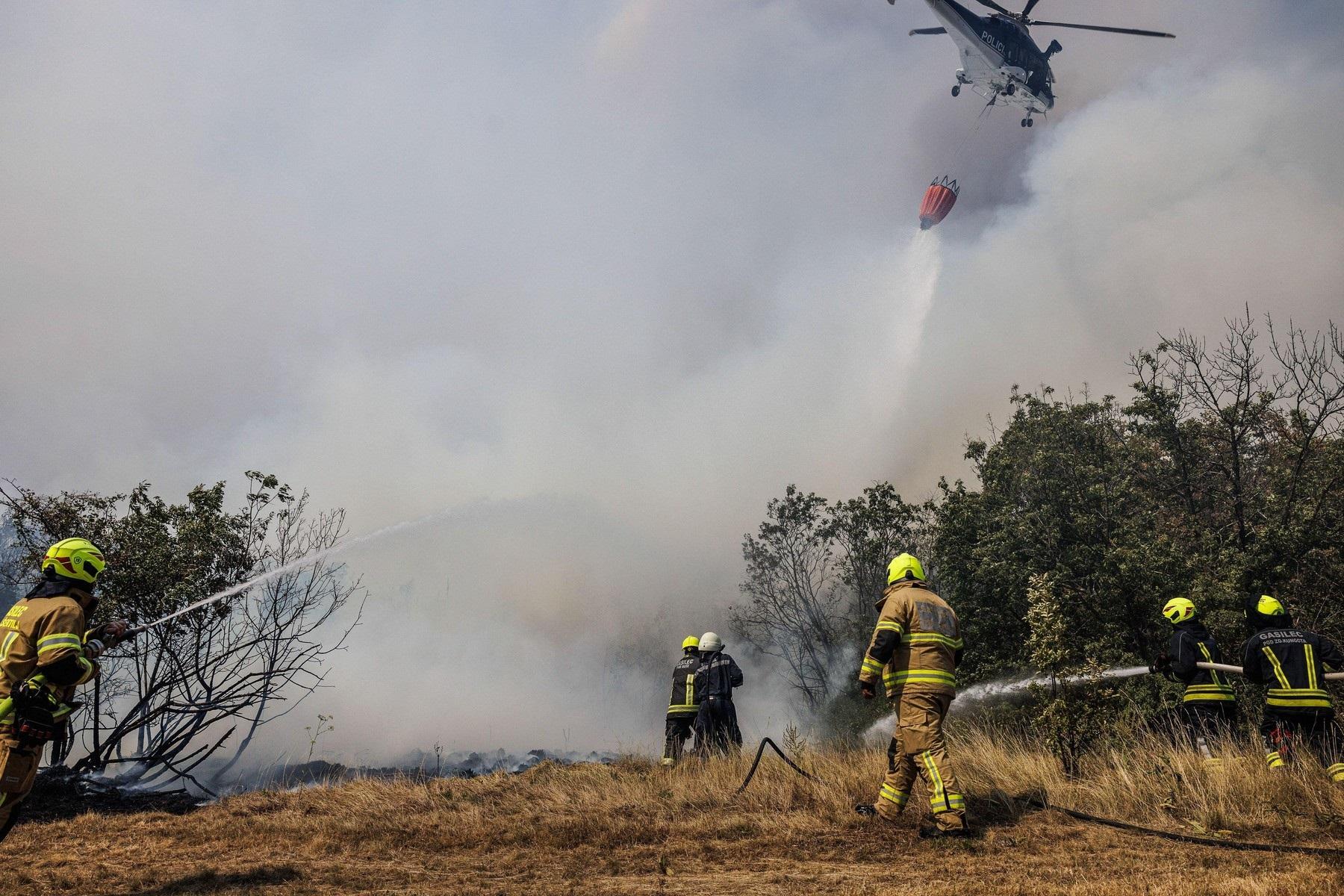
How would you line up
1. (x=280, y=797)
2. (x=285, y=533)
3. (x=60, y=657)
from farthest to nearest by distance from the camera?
(x=285, y=533) < (x=280, y=797) < (x=60, y=657)

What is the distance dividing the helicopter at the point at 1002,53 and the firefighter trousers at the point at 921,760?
35532mm

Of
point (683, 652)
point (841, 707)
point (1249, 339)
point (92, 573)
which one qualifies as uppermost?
point (1249, 339)

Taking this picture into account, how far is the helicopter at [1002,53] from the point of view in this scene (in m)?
35.3

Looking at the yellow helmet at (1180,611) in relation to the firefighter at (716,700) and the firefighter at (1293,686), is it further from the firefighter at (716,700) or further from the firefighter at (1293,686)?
the firefighter at (716,700)

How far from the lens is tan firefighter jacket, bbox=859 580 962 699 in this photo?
20.7 feet

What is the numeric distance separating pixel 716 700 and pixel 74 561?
322 inches

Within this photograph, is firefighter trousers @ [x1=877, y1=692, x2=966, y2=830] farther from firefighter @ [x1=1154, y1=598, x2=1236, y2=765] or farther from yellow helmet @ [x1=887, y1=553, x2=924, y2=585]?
firefighter @ [x1=1154, y1=598, x2=1236, y2=765]

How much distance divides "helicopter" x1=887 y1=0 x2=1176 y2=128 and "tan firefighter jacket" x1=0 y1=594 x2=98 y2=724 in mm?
37436

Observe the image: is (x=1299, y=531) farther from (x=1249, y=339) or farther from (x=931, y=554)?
(x=931, y=554)

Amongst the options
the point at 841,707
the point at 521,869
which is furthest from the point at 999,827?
the point at 841,707

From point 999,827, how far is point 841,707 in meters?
27.0

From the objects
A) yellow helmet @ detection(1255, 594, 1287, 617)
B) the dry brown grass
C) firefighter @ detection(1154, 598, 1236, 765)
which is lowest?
the dry brown grass

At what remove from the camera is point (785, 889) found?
191 inches

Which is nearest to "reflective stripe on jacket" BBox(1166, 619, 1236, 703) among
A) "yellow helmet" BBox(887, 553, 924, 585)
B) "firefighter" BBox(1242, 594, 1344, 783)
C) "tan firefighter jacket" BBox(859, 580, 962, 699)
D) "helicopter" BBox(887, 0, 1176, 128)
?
"firefighter" BBox(1242, 594, 1344, 783)
